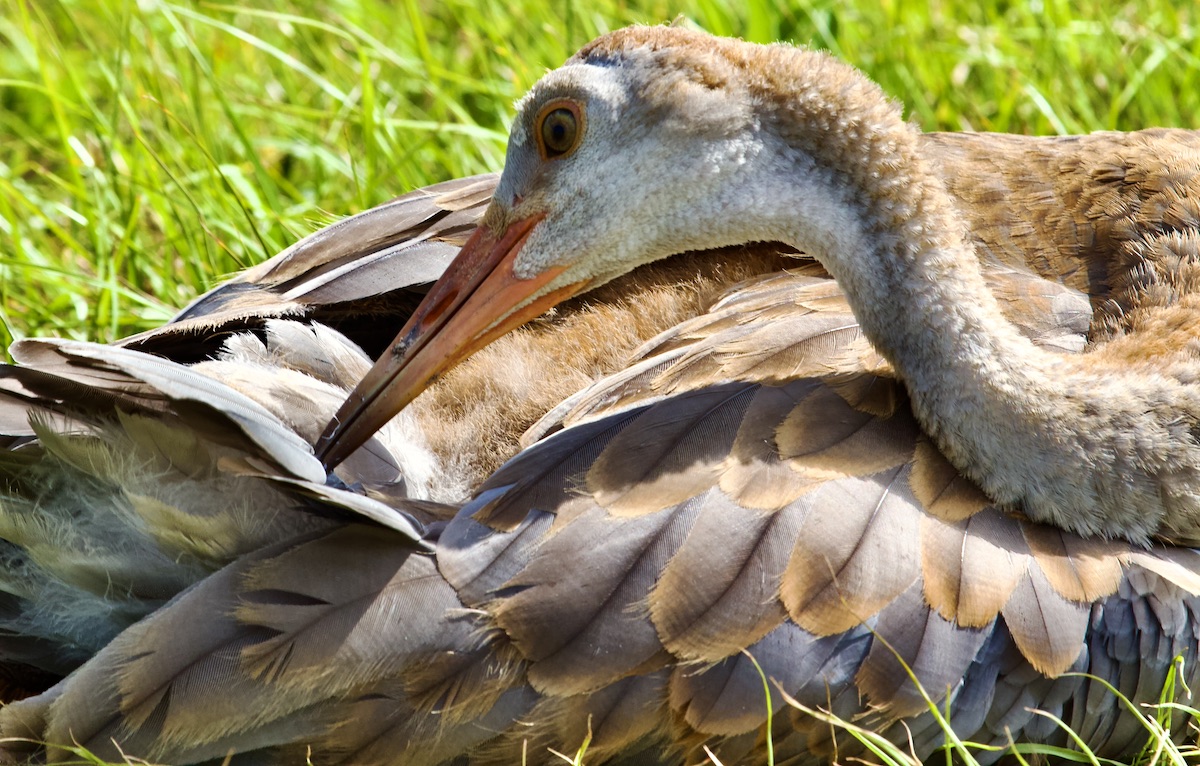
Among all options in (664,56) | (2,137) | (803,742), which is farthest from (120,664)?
(2,137)

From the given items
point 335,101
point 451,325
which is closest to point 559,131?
point 451,325

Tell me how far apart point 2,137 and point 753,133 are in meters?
3.58

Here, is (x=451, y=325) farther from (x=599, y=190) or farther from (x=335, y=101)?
(x=335, y=101)

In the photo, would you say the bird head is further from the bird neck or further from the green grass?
the green grass

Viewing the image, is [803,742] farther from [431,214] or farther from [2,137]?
[2,137]

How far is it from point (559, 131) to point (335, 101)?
221 cm

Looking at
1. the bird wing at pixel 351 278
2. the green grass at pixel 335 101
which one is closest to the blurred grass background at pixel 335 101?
the green grass at pixel 335 101

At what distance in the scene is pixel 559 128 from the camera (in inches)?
99.9

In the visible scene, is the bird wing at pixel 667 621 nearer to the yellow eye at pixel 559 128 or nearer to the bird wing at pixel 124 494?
the bird wing at pixel 124 494

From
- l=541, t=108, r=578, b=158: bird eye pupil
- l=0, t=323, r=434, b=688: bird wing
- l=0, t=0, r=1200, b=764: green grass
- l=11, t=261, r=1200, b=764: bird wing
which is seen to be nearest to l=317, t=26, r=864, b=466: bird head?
l=541, t=108, r=578, b=158: bird eye pupil

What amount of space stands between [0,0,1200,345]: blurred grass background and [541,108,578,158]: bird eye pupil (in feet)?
4.72

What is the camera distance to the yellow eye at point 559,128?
2.52m

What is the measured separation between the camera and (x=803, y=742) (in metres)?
2.38

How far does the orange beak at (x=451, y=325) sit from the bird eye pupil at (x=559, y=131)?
0.12 m
